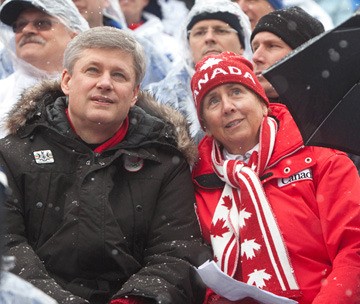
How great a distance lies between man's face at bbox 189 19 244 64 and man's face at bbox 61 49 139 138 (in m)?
1.94

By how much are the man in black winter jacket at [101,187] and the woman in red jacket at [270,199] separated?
16 cm

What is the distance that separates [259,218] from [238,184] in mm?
231

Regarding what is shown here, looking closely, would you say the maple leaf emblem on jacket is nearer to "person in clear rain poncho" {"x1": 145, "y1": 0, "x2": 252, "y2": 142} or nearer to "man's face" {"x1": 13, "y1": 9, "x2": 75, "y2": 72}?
"person in clear rain poncho" {"x1": 145, "y1": 0, "x2": 252, "y2": 142}

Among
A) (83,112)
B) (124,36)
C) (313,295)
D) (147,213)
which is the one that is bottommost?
(313,295)

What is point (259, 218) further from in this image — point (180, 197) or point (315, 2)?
point (315, 2)

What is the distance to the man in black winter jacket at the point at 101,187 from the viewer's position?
4.87m

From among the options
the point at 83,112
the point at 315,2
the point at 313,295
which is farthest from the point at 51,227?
the point at 315,2

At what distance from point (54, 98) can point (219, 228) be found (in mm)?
1220

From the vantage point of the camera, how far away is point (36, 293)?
2979mm

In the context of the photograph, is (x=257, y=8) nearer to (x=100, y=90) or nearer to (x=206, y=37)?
(x=206, y=37)

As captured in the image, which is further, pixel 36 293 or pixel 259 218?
pixel 259 218

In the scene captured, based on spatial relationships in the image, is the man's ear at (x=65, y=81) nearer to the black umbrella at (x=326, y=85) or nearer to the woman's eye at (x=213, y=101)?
the woman's eye at (x=213, y=101)

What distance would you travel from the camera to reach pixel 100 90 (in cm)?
519

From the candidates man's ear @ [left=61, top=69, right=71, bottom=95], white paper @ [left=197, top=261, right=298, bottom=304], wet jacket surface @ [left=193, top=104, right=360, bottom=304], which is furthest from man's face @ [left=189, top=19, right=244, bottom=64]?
white paper @ [left=197, top=261, right=298, bottom=304]
